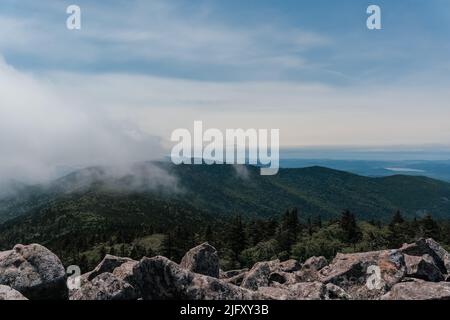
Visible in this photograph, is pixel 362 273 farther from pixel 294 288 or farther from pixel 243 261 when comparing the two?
pixel 243 261

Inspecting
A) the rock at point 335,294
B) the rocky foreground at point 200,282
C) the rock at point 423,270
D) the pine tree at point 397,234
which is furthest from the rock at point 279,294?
the pine tree at point 397,234

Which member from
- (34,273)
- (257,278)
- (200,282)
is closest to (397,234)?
(257,278)

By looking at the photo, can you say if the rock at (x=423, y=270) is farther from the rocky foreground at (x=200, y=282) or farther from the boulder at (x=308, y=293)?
the boulder at (x=308, y=293)

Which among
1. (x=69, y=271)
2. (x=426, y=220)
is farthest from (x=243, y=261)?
(x=69, y=271)

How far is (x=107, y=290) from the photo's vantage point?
1038 inches

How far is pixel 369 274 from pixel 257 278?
9.15 meters

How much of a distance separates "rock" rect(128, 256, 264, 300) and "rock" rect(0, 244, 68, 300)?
512 centimetres

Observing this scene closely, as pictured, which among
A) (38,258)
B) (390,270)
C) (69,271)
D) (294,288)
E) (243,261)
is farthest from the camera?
(243,261)

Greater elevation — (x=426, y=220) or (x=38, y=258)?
(x=38, y=258)

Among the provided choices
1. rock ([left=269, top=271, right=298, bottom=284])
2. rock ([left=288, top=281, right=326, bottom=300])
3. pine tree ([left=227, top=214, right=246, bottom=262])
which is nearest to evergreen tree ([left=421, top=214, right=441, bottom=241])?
pine tree ([left=227, top=214, right=246, bottom=262])

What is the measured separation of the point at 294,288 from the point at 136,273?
405 inches

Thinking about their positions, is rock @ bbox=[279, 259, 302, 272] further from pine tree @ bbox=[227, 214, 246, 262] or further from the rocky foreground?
pine tree @ bbox=[227, 214, 246, 262]

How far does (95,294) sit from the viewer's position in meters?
26.1

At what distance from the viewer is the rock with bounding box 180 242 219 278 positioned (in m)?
38.3
